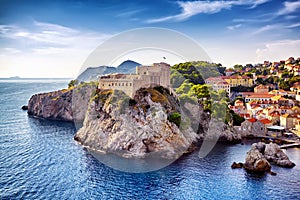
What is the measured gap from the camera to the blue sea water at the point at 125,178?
82.4ft

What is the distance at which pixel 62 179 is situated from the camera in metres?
28.0

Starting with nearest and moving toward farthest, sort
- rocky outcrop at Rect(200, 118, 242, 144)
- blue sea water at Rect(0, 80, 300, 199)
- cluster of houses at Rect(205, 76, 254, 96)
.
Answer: blue sea water at Rect(0, 80, 300, 199) < rocky outcrop at Rect(200, 118, 242, 144) < cluster of houses at Rect(205, 76, 254, 96)

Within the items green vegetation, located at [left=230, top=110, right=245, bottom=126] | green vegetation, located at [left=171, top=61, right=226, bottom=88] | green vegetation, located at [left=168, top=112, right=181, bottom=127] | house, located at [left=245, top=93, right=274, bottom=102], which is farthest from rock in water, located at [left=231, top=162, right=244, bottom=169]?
house, located at [left=245, top=93, right=274, bottom=102]

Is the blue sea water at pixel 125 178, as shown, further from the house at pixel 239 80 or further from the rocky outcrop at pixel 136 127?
the house at pixel 239 80

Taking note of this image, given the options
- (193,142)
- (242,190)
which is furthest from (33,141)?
(242,190)

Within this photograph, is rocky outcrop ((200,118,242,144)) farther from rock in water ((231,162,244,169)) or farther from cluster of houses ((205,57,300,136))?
rock in water ((231,162,244,169))

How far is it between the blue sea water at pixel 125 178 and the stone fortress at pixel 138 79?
11839mm

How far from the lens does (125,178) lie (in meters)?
28.8

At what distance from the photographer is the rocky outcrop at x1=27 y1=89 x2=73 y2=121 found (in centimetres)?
6506

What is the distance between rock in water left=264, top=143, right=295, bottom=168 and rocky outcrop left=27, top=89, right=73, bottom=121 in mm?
45351

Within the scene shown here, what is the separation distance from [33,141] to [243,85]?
2465 inches

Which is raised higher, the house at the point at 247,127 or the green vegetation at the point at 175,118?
the green vegetation at the point at 175,118

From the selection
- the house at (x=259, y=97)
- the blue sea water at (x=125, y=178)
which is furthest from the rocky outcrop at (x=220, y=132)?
the house at (x=259, y=97)

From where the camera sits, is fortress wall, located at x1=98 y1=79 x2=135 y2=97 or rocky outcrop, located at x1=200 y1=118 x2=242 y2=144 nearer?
fortress wall, located at x1=98 y1=79 x2=135 y2=97
